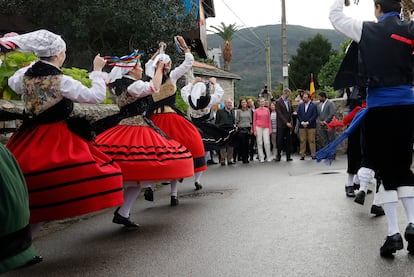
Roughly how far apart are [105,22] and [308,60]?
45.7 meters

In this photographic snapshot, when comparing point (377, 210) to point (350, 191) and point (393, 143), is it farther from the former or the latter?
point (393, 143)

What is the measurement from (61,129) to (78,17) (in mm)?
10063

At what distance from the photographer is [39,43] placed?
15.8 ft

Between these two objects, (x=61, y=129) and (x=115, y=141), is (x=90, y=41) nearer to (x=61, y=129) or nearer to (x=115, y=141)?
(x=115, y=141)

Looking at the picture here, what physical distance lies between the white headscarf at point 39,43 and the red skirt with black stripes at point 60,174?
612 millimetres

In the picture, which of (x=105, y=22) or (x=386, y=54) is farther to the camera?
(x=105, y=22)

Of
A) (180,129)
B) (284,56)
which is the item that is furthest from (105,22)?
(284,56)

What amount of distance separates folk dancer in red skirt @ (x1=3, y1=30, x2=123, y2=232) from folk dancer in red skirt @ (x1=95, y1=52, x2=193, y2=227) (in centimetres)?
95

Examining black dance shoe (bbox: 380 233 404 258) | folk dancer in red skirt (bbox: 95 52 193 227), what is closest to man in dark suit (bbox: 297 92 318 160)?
folk dancer in red skirt (bbox: 95 52 193 227)

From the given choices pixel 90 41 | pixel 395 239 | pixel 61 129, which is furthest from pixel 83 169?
pixel 90 41

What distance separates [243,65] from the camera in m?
131

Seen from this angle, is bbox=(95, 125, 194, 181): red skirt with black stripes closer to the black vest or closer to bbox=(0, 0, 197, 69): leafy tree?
the black vest

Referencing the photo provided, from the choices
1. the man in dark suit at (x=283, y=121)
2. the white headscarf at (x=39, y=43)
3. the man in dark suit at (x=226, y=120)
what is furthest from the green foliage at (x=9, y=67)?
the man in dark suit at (x=283, y=121)

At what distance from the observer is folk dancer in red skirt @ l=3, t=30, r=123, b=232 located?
4.63 meters
